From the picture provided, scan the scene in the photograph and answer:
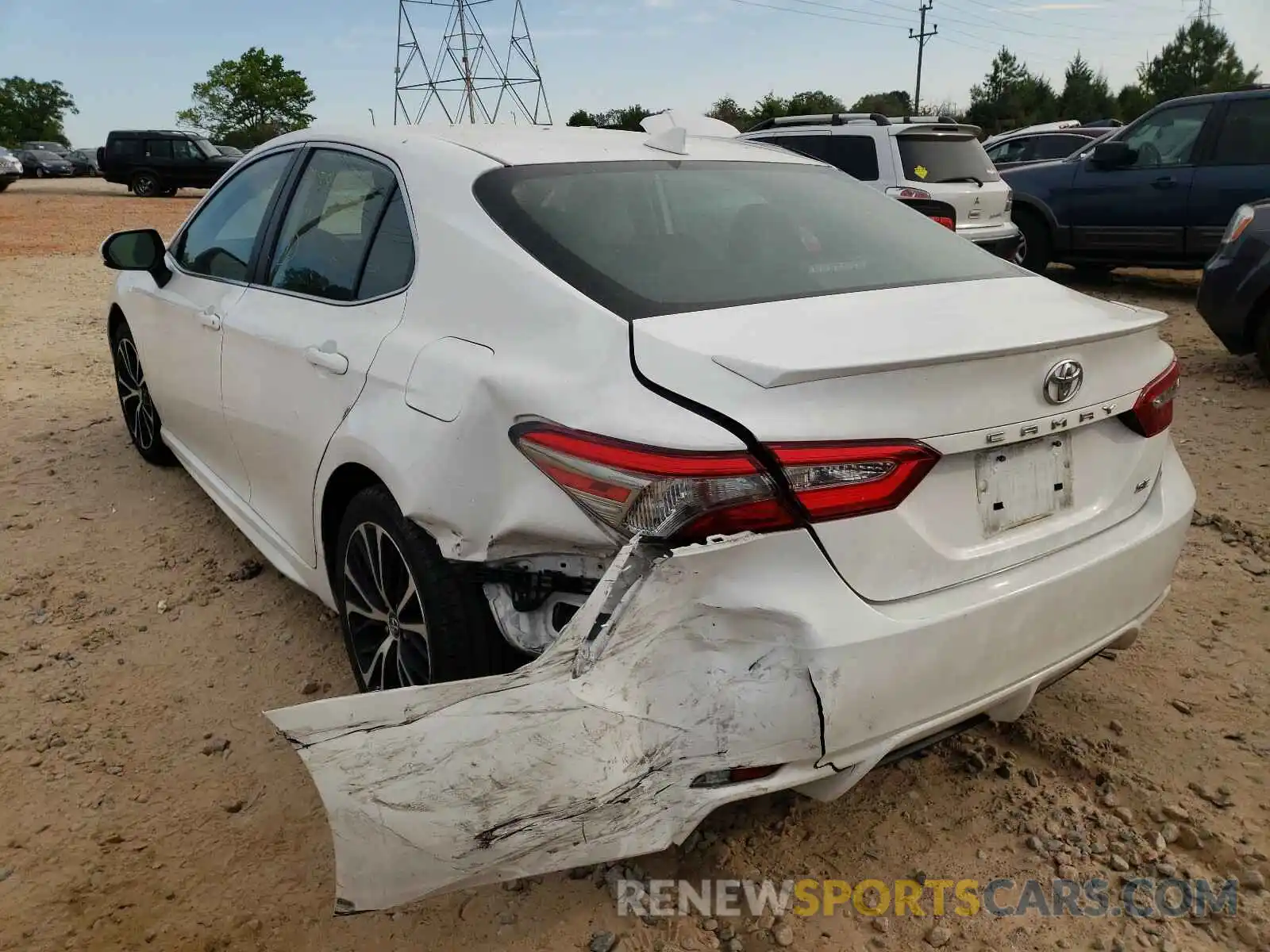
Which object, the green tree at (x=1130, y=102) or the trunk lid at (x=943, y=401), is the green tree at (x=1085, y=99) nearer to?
the green tree at (x=1130, y=102)

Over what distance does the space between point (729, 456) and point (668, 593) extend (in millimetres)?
260

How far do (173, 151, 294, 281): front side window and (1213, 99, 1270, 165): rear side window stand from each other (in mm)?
8300

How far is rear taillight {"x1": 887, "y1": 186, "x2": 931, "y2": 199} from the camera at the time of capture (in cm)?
825

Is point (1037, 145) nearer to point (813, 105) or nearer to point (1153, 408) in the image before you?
point (1153, 408)

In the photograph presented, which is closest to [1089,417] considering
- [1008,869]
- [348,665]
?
[1008,869]

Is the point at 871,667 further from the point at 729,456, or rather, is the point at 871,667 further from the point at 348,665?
the point at 348,665

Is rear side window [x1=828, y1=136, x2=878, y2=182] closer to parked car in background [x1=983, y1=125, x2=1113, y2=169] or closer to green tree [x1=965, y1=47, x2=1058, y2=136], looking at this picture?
parked car in background [x1=983, y1=125, x2=1113, y2=169]

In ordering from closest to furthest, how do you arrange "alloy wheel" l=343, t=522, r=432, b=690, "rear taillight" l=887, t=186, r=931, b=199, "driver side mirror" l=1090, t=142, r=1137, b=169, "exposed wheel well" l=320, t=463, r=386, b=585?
"alloy wheel" l=343, t=522, r=432, b=690, "exposed wheel well" l=320, t=463, r=386, b=585, "rear taillight" l=887, t=186, r=931, b=199, "driver side mirror" l=1090, t=142, r=1137, b=169

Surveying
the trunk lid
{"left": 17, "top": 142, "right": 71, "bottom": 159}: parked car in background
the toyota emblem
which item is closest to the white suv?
the trunk lid

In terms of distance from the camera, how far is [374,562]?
2469mm

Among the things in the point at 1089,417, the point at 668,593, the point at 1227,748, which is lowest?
the point at 1227,748

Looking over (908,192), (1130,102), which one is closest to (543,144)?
(908,192)

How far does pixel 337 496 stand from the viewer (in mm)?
2633

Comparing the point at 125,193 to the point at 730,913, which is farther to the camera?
the point at 125,193
